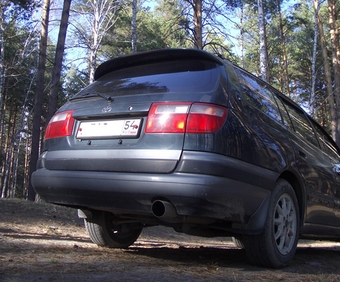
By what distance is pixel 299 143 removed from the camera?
3.87m

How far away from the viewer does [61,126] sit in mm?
3381

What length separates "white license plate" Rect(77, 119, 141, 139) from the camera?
9.64 ft

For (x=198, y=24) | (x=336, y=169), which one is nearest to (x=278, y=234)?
(x=336, y=169)

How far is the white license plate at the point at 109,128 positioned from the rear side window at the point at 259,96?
3.31 ft

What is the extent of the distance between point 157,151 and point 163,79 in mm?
722

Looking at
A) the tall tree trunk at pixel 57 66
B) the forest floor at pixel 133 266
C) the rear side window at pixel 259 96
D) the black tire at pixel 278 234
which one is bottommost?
the forest floor at pixel 133 266

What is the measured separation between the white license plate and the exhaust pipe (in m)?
0.55

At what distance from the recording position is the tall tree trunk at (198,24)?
14.4 m

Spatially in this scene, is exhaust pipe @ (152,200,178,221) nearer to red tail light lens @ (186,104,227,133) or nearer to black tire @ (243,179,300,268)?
red tail light lens @ (186,104,227,133)

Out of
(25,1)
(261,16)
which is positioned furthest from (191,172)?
(25,1)

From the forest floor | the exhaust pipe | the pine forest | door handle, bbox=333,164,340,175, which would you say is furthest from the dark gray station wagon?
the pine forest

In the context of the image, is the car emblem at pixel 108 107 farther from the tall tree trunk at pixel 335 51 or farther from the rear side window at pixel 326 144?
the tall tree trunk at pixel 335 51

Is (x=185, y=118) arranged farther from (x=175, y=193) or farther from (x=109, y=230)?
(x=109, y=230)

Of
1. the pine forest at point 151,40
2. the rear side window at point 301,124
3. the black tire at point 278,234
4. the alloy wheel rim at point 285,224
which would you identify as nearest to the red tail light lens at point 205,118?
the black tire at point 278,234
